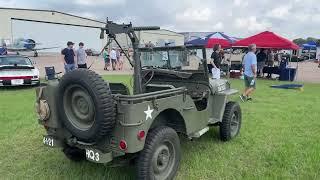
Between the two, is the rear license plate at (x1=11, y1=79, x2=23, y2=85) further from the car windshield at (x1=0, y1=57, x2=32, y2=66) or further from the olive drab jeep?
the olive drab jeep

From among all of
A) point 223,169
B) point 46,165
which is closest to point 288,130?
point 223,169

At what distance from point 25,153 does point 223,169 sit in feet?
9.41

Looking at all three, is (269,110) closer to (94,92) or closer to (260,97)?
(260,97)

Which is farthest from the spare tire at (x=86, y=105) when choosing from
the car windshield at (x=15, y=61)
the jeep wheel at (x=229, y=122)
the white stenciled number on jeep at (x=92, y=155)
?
the car windshield at (x=15, y=61)

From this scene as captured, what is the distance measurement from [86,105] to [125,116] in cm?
48

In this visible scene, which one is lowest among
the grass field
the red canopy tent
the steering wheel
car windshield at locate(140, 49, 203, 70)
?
the grass field

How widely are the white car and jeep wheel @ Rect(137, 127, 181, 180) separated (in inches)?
391

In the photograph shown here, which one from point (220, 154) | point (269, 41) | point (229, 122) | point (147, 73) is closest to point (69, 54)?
point (147, 73)

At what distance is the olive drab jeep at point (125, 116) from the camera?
3.65m

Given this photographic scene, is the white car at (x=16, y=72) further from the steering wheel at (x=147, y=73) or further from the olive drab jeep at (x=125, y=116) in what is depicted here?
the olive drab jeep at (x=125, y=116)

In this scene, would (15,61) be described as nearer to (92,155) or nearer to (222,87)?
(222,87)

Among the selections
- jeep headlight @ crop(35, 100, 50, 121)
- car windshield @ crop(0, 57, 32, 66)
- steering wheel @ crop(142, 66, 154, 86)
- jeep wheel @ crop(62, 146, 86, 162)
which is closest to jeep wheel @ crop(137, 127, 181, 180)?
jeep wheel @ crop(62, 146, 86, 162)

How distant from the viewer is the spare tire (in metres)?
3.58

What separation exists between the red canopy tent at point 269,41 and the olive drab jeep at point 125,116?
12594 millimetres
